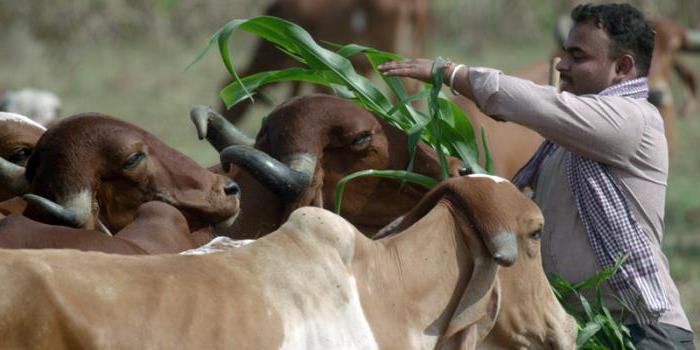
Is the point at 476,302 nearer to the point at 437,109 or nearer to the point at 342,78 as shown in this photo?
the point at 437,109

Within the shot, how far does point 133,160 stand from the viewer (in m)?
5.20

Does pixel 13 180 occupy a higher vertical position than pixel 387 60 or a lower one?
lower

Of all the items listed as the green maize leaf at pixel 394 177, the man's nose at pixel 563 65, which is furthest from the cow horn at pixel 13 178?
the man's nose at pixel 563 65

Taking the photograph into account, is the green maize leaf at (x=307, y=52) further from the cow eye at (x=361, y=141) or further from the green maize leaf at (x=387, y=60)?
the cow eye at (x=361, y=141)

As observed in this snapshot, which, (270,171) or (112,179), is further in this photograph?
(270,171)

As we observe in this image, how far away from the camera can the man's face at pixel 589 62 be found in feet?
17.3

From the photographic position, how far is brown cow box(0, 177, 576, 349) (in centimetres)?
353

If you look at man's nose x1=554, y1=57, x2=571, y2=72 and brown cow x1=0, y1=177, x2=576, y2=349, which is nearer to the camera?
brown cow x1=0, y1=177, x2=576, y2=349

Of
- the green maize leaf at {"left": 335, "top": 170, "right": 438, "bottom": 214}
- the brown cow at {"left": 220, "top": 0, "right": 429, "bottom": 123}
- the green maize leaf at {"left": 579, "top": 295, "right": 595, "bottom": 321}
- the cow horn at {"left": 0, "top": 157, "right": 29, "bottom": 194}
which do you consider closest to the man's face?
the green maize leaf at {"left": 335, "top": 170, "right": 438, "bottom": 214}

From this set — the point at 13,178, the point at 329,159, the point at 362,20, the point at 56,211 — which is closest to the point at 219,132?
the point at 329,159

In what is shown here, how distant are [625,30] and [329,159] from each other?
1.24 meters

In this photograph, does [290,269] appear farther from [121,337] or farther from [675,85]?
[675,85]

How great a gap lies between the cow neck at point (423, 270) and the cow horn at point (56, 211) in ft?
4.02

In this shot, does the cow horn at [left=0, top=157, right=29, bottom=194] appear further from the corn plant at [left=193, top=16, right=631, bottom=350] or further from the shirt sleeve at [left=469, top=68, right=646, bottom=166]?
the shirt sleeve at [left=469, top=68, right=646, bottom=166]
